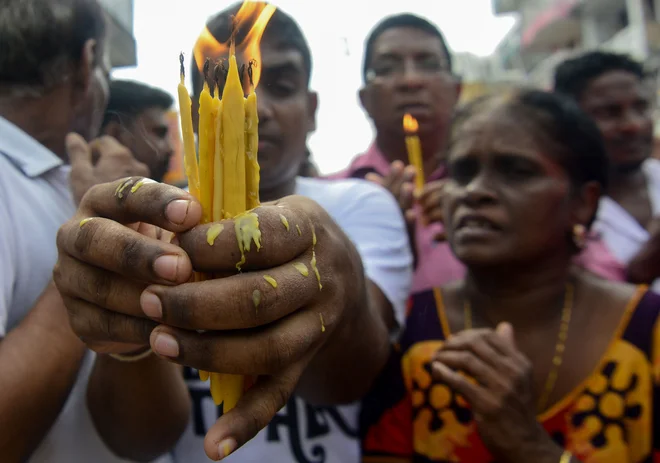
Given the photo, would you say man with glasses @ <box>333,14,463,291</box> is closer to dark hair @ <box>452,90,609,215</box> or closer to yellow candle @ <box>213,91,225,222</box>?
dark hair @ <box>452,90,609,215</box>

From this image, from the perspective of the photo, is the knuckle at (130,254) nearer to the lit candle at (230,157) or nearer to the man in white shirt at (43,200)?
the lit candle at (230,157)

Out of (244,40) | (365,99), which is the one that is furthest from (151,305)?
(365,99)

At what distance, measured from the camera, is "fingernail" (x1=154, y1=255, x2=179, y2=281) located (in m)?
0.66

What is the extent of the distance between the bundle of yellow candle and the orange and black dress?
107 cm

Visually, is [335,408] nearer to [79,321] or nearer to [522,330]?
[522,330]

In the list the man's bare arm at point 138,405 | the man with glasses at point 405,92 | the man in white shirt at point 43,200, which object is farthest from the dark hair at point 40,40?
the man with glasses at point 405,92

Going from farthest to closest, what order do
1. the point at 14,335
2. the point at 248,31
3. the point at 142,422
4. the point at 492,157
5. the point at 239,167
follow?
1. the point at 492,157
2. the point at 142,422
3. the point at 14,335
4. the point at 248,31
5. the point at 239,167

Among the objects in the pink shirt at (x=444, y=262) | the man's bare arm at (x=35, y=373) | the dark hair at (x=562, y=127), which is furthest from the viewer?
the pink shirt at (x=444, y=262)

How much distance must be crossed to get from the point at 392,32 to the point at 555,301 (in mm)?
1586

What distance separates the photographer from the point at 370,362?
139 centimetres

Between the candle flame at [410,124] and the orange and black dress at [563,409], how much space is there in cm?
103

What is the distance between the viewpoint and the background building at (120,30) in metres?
1.33

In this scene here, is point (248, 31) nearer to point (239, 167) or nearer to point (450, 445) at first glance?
point (239, 167)

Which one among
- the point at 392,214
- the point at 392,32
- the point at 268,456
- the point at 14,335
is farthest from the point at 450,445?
the point at 392,32
